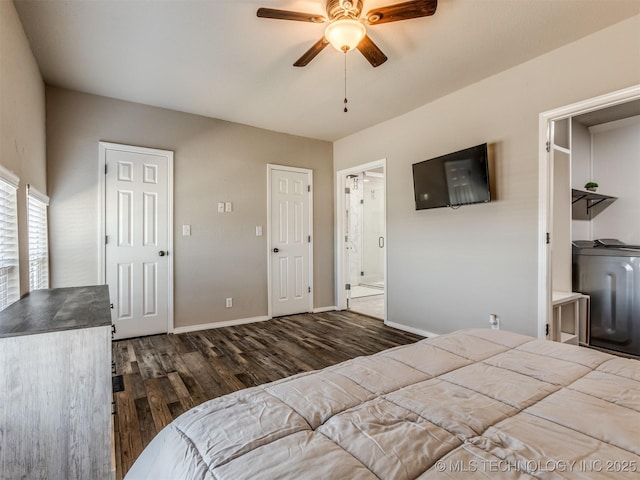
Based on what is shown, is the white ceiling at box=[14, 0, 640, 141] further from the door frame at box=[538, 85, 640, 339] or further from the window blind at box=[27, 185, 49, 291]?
the window blind at box=[27, 185, 49, 291]

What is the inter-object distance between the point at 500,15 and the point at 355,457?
8.91 ft

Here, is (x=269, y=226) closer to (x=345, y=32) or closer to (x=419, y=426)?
(x=345, y=32)

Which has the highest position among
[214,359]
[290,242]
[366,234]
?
[366,234]

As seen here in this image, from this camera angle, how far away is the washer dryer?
3137 millimetres

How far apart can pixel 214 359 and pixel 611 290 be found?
391 centimetres

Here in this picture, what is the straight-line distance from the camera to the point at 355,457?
2.48 ft

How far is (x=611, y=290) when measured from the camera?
3275mm

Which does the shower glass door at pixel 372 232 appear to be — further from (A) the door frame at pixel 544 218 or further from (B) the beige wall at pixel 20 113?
(B) the beige wall at pixel 20 113

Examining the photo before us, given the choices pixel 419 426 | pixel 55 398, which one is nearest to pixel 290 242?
pixel 55 398

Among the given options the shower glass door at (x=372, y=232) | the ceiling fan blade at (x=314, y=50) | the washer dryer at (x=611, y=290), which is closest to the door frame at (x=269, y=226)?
the ceiling fan blade at (x=314, y=50)

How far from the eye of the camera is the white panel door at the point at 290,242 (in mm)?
4637

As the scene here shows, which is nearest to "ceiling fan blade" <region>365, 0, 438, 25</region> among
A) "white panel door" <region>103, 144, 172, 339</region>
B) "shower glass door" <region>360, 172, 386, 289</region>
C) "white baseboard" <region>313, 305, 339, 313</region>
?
"white panel door" <region>103, 144, 172, 339</region>

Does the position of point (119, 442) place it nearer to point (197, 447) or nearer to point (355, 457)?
point (197, 447)

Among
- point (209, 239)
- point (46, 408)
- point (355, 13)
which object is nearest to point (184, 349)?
point (209, 239)
